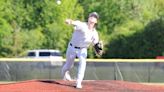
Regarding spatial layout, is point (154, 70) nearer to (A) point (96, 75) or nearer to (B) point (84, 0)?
(A) point (96, 75)

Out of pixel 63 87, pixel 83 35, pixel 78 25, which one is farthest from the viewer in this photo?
pixel 83 35

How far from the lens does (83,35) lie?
10.1 meters

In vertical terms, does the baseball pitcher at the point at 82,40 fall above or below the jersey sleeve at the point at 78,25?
below

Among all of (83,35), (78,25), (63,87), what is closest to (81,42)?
(83,35)

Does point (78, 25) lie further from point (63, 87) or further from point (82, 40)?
point (63, 87)

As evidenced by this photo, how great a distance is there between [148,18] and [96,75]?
2706 centimetres

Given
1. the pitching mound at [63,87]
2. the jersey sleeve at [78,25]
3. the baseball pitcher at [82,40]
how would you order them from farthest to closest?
the baseball pitcher at [82,40] → the jersey sleeve at [78,25] → the pitching mound at [63,87]

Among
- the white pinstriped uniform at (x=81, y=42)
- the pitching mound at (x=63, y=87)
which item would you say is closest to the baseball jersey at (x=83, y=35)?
the white pinstriped uniform at (x=81, y=42)

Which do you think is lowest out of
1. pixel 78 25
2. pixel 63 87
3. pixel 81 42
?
pixel 63 87

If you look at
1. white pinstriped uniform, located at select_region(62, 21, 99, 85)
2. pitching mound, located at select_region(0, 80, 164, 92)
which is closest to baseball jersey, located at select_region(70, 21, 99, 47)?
white pinstriped uniform, located at select_region(62, 21, 99, 85)

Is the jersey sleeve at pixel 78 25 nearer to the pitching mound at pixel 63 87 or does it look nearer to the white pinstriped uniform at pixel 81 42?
the white pinstriped uniform at pixel 81 42

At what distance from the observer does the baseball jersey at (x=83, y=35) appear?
10016 millimetres

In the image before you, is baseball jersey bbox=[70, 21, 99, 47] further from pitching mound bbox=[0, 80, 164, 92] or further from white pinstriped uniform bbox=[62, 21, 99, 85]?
pitching mound bbox=[0, 80, 164, 92]

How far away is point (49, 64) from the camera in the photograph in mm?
18562
